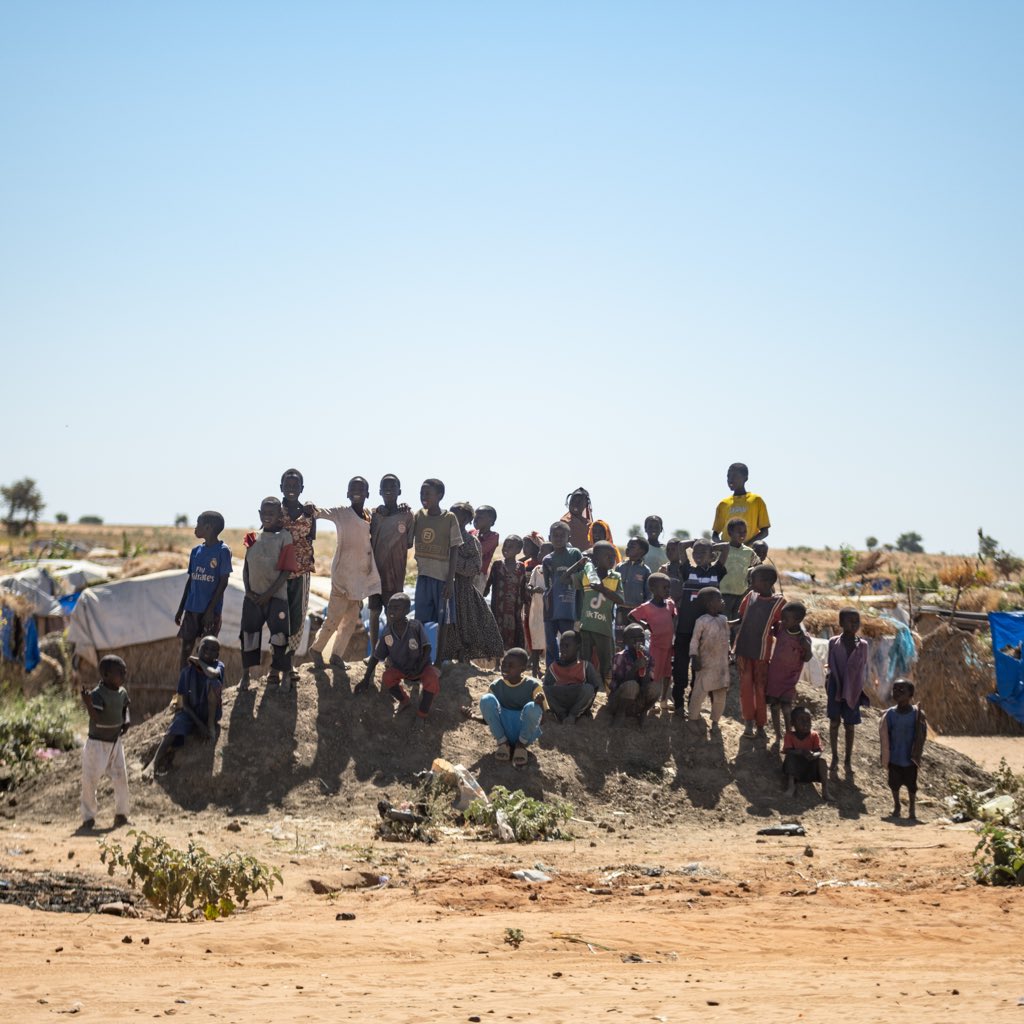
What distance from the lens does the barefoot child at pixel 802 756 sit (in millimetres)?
11969

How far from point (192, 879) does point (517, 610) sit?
6.07 meters

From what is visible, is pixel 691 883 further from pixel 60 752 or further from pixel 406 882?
pixel 60 752

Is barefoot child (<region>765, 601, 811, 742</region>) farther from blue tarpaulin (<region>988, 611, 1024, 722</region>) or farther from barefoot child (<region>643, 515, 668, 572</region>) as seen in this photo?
blue tarpaulin (<region>988, 611, 1024, 722</region>)

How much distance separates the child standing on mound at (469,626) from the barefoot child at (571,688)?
0.88 meters

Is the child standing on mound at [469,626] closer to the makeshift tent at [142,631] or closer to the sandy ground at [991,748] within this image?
the makeshift tent at [142,631]

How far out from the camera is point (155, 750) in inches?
455

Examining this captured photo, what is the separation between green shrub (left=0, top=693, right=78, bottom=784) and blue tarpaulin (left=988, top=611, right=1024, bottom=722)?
11.9 meters

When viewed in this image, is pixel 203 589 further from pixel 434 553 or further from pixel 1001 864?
pixel 1001 864

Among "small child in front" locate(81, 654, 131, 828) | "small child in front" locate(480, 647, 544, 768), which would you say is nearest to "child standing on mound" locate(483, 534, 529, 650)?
"small child in front" locate(480, 647, 544, 768)

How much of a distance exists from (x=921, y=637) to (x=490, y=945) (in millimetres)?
13338

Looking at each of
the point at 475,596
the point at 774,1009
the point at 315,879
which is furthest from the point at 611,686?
the point at 774,1009

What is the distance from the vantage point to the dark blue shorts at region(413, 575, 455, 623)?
1251 centimetres

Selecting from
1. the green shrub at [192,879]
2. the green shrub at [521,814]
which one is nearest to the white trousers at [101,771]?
the green shrub at [192,879]

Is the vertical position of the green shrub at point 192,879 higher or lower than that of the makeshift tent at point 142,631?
lower
